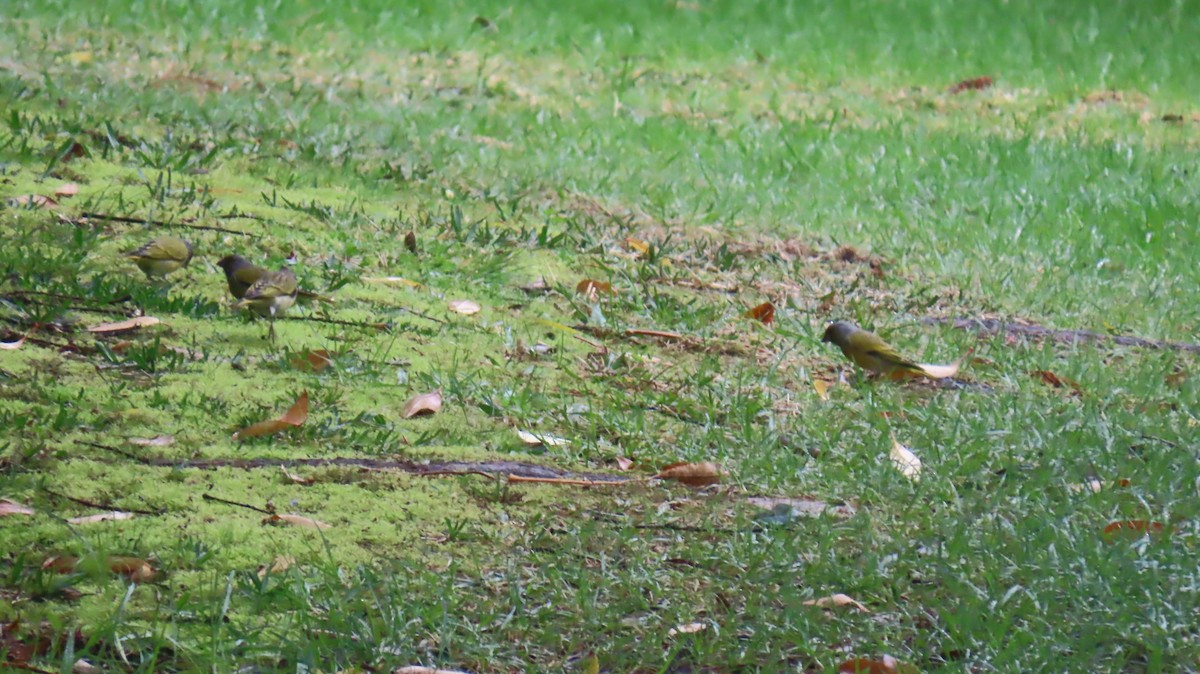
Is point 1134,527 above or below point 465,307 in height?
above

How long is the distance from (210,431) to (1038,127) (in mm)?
7724

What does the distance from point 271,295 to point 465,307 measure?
971mm

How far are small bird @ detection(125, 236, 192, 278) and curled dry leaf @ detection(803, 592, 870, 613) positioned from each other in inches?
118

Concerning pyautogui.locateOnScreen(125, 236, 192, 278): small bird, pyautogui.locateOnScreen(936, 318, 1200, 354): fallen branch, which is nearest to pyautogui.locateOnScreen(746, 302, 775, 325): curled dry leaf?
pyautogui.locateOnScreen(936, 318, 1200, 354): fallen branch

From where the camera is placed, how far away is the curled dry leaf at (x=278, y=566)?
332 centimetres

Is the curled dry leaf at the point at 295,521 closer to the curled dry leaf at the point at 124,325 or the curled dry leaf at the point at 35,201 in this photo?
the curled dry leaf at the point at 124,325

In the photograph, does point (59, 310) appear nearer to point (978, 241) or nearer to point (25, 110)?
point (25, 110)

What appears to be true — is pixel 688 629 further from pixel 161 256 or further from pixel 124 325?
pixel 161 256

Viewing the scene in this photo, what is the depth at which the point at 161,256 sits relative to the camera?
5.20 meters

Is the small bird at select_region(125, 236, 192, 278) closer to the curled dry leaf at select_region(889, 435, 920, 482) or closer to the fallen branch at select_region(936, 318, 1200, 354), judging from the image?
the curled dry leaf at select_region(889, 435, 920, 482)

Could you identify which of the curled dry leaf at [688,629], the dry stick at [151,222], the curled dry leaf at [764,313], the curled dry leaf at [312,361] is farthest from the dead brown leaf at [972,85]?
the curled dry leaf at [688,629]

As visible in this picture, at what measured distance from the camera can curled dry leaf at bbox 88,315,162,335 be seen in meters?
4.78

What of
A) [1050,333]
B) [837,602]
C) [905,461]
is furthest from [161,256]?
[1050,333]

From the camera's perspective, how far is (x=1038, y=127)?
10.2m
